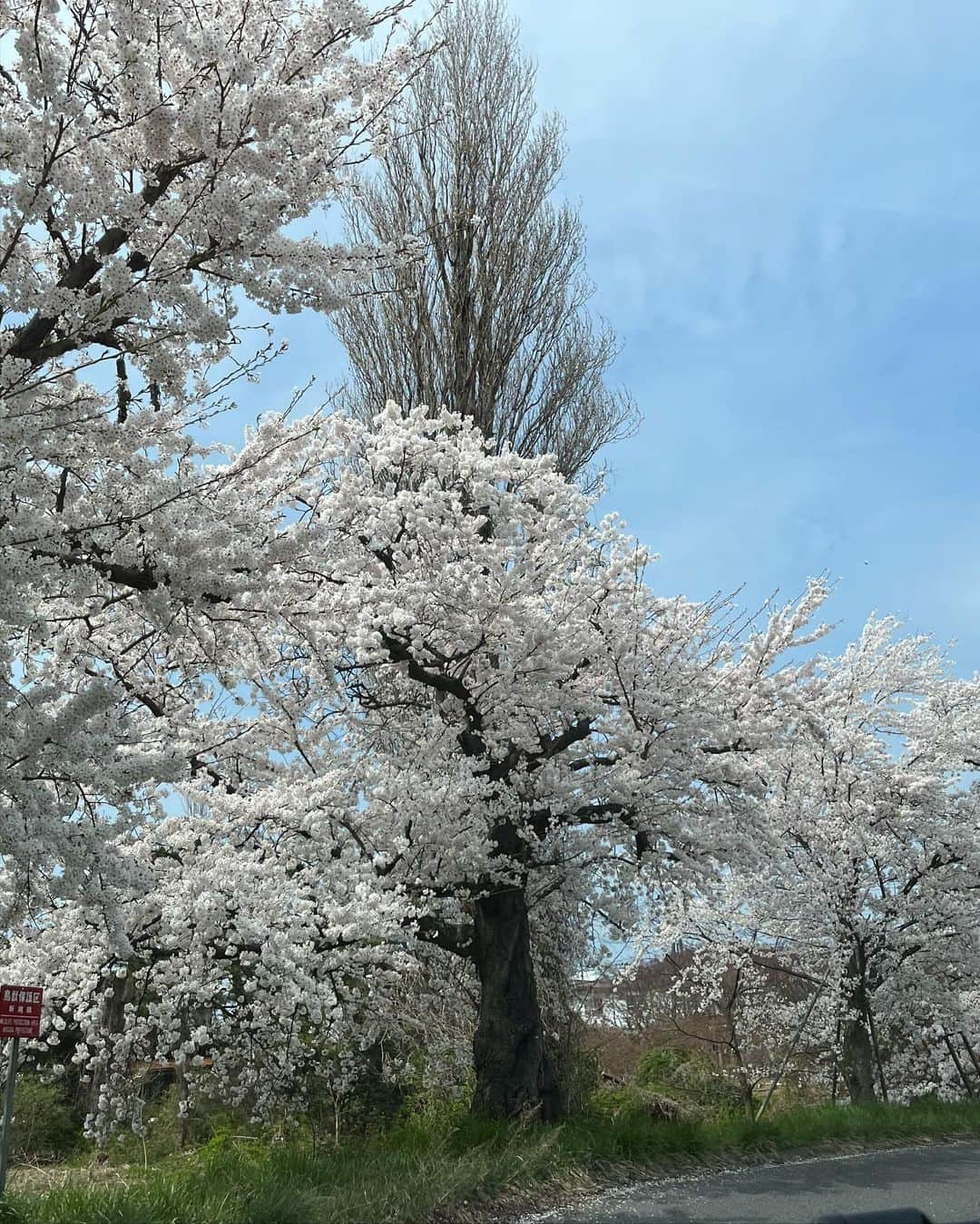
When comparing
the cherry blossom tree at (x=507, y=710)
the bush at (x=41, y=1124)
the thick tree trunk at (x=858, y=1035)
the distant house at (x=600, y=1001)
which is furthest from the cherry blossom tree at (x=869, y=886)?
the bush at (x=41, y=1124)

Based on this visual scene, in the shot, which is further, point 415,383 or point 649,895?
point 415,383

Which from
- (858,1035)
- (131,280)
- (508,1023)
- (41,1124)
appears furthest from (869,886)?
(131,280)

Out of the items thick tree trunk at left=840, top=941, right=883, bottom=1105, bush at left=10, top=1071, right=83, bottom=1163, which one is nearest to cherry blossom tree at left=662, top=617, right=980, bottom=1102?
thick tree trunk at left=840, top=941, right=883, bottom=1105

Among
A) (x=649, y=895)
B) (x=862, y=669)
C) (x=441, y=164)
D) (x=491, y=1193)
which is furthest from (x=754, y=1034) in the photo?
(x=441, y=164)

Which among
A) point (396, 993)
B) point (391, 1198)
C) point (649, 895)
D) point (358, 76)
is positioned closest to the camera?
point (358, 76)

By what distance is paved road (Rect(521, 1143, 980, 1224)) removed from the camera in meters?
6.64

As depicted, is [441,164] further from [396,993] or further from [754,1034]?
[754,1034]

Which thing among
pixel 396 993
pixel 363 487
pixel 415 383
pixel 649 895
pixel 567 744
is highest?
pixel 415 383

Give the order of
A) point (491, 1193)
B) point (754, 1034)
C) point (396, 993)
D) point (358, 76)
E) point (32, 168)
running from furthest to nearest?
point (754, 1034) < point (396, 993) < point (491, 1193) < point (358, 76) < point (32, 168)

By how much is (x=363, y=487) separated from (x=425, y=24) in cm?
514

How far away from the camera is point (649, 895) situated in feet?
35.4

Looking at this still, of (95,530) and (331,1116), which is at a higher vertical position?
(95,530)

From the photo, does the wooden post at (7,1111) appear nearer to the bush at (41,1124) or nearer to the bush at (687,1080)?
the bush at (41,1124)

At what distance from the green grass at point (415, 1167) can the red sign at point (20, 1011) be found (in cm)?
98
